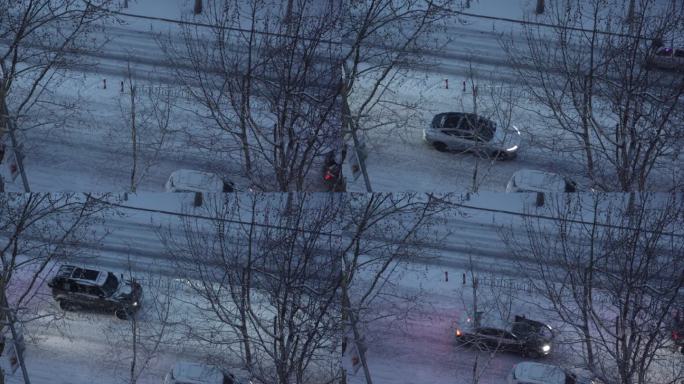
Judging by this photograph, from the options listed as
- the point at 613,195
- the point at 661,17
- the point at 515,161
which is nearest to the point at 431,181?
the point at 515,161

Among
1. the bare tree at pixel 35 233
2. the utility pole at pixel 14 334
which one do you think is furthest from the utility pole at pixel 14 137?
the utility pole at pixel 14 334

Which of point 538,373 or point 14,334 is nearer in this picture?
point 538,373

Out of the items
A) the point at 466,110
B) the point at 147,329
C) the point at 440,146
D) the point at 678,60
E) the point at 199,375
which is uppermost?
the point at 678,60

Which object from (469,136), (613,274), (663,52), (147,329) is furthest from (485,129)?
(147,329)

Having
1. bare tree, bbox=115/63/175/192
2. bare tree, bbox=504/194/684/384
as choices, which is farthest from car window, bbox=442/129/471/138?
bare tree, bbox=115/63/175/192

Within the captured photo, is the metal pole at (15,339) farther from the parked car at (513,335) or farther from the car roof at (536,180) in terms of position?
the car roof at (536,180)

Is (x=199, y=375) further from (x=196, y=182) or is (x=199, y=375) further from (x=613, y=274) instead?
(x=613, y=274)
